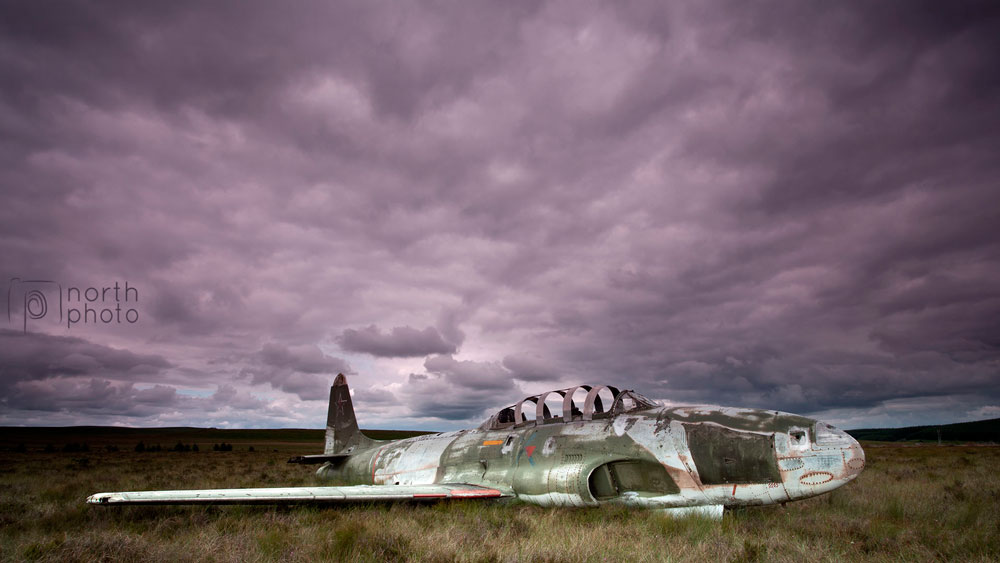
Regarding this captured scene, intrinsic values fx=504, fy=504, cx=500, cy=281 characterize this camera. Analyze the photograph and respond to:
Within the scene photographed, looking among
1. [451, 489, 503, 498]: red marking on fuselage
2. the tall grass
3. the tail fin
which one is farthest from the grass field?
the tail fin

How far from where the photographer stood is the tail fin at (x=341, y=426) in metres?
18.0

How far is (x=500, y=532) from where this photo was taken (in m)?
7.51

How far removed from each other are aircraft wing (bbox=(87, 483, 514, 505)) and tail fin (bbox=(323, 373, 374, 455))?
8.27m

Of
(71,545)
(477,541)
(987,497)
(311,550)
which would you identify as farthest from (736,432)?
(71,545)

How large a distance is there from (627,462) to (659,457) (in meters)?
0.65

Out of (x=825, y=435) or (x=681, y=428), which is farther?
(x=681, y=428)

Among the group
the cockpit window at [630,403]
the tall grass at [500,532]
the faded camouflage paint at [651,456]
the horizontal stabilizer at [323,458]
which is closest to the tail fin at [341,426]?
the horizontal stabilizer at [323,458]

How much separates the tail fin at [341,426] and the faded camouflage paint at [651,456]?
19.5 feet

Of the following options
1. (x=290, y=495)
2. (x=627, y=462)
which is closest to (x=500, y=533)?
(x=627, y=462)

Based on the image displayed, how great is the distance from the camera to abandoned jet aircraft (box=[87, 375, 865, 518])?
26.9ft

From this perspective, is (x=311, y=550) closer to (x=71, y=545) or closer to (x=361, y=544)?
(x=361, y=544)

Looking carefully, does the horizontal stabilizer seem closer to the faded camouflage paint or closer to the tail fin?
the tail fin

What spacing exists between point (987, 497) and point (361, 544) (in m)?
14.5

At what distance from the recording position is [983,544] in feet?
22.1
